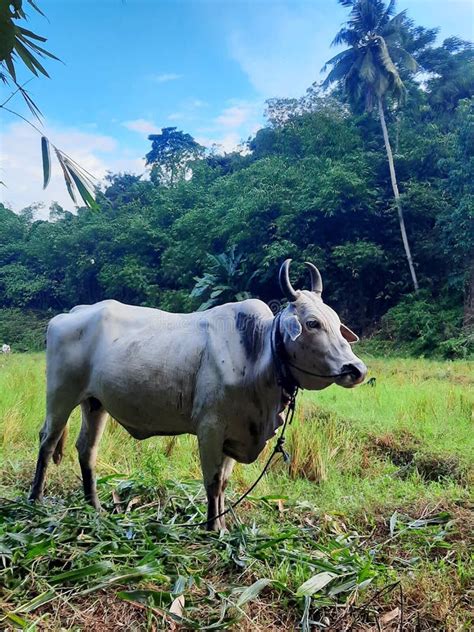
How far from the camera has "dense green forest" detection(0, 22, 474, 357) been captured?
16312mm

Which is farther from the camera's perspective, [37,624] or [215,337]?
[215,337]

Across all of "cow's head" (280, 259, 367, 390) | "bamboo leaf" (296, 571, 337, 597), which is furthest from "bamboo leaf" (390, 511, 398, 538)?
"cow's head" (280, 259, 367, 390)

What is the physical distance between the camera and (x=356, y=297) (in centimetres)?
1820

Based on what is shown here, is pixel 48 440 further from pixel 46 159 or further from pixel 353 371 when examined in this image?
pixel 353 371

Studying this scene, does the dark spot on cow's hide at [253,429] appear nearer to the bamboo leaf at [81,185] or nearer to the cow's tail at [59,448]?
the cow's tail at [59,448]

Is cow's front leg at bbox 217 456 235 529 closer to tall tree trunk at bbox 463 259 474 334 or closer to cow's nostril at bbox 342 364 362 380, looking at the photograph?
cow's nostril at bbox 342 364 362 380

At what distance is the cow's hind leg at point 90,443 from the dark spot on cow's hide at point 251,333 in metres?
1.06

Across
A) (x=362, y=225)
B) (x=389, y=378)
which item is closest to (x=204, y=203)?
(x=362, y=225)

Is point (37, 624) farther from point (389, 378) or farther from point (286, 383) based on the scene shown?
point (389, 378)

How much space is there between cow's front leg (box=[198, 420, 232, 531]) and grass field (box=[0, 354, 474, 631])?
0.36 feet

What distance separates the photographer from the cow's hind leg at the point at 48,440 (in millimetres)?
3031

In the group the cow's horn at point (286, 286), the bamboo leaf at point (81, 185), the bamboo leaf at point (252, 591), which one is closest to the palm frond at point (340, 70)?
the bamboo leaf at point (81, 185)

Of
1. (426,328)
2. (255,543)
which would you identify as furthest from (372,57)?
(255,543)

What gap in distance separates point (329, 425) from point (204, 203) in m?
21.1
